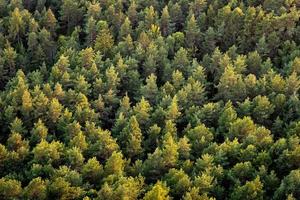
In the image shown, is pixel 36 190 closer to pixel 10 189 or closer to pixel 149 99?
pixel 10 189

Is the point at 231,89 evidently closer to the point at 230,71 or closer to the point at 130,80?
the point at 230,71

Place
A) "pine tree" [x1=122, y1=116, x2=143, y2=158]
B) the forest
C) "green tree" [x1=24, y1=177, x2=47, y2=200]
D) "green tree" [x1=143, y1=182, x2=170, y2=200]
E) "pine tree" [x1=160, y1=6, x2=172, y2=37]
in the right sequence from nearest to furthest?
"green tree" [x1=143, y1=182, x2=170, y2=200] < "green tree" [x1=24, y1=177, x2=47, y2=200] < the forest < "pine tree" [x1=122, y1=116, x2=143, y2=158] < "pine tree" [x1=160, y1=6, x2=172, y2=37]

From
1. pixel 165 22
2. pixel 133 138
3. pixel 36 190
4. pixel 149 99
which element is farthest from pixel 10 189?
pixel 165 22

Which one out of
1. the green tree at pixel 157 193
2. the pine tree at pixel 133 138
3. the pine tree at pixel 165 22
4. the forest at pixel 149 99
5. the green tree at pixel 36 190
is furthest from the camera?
the pine tree at pixel 165 22

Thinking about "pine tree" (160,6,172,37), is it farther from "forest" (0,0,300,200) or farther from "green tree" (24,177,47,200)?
"green tree" (24,177,47,200)

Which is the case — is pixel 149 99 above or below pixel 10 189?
above

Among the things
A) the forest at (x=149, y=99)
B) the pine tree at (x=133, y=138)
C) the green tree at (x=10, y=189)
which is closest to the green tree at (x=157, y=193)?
the forest at (x=149, y=99)

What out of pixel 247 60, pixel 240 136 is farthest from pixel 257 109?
pixel 247 60

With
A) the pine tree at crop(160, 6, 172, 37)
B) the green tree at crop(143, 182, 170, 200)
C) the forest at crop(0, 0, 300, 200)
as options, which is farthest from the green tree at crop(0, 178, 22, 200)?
the pine tree at crop(160, 6, 172, 37)

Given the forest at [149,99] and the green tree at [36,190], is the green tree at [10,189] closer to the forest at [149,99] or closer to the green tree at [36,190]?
the forest at [149,99]
